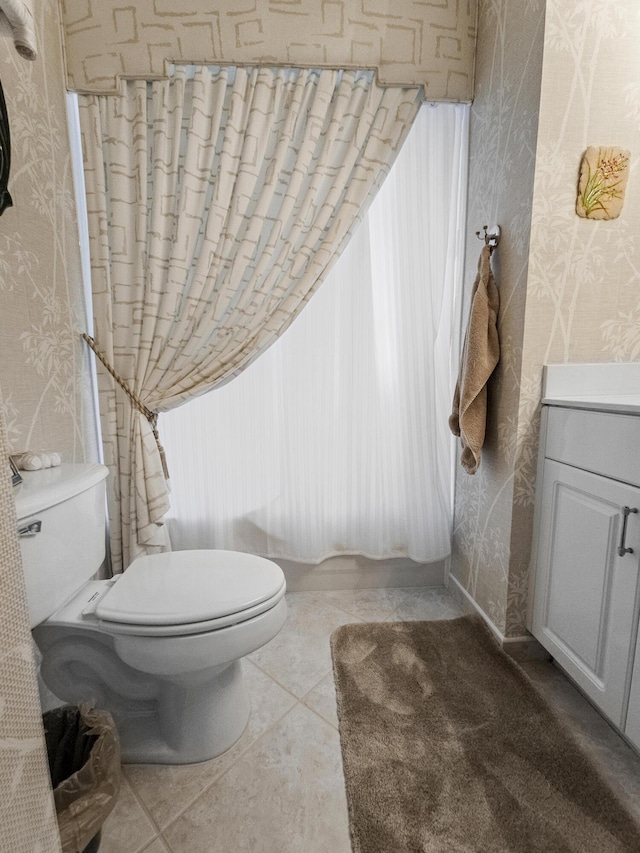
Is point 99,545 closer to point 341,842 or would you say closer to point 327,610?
point 341,842

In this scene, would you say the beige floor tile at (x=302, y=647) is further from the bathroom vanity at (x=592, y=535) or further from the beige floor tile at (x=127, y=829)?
the bathroom vanity at (x=592, y=535)

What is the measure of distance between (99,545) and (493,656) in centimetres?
128

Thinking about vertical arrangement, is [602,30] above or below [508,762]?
above

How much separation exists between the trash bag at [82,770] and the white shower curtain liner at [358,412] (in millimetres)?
800

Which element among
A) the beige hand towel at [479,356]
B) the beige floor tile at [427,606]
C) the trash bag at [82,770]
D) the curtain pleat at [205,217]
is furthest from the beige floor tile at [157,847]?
the beige hand towel at [479,356]

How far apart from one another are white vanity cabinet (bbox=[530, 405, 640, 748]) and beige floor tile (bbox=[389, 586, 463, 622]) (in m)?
0.40

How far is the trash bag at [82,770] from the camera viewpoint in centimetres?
73

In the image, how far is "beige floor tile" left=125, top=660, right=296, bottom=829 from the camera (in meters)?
0.92

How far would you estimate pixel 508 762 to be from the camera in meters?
1.00

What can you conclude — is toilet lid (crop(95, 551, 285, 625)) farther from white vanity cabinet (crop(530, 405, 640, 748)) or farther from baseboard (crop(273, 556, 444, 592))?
white vanity cabinet (crop(530, 405, 640, 748))

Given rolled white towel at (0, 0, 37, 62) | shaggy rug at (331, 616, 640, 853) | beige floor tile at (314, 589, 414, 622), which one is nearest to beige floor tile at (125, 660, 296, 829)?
shaggy rug at (331, 616, 640, 853)

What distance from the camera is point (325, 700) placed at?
1216 millimetres

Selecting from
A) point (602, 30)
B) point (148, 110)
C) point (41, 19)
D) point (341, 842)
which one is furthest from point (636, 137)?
point (341, 842)

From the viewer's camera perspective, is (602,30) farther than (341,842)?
Yes
